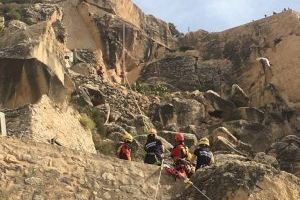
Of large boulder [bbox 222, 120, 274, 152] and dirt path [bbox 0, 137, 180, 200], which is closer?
dirt path [bbox 0, 137, 180, 200]

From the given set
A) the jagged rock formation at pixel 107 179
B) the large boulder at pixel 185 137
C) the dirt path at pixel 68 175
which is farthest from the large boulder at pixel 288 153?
the dirt path at pixel 68 175

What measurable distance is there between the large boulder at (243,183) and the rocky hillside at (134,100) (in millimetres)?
21

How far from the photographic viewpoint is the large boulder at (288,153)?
86.0 ft

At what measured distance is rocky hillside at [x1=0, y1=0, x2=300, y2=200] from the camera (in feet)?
42.3

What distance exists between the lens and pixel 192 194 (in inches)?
508

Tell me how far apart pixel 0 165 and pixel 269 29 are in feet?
97.7

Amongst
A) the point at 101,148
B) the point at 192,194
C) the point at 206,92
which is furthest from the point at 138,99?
the point at 192,194

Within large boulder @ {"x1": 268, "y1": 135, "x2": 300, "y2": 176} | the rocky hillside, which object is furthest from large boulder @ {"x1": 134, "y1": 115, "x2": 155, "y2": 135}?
large boulder @ {"x1": 268, "y1": 135, "x2": 300, "y2": 176}

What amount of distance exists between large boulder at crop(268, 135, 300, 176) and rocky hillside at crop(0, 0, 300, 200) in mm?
66

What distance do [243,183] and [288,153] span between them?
14829 mm

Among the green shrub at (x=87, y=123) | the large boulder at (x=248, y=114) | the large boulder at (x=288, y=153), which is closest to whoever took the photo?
the green shrub at (x=87, y=123)

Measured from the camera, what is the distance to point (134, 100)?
32500 mm

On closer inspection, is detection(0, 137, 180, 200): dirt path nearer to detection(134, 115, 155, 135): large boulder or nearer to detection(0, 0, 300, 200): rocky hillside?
detection(0, 0, 300, 200): rocky hillside

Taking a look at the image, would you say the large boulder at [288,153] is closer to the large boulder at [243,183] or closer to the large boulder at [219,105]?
the large boulder at [219,105]
